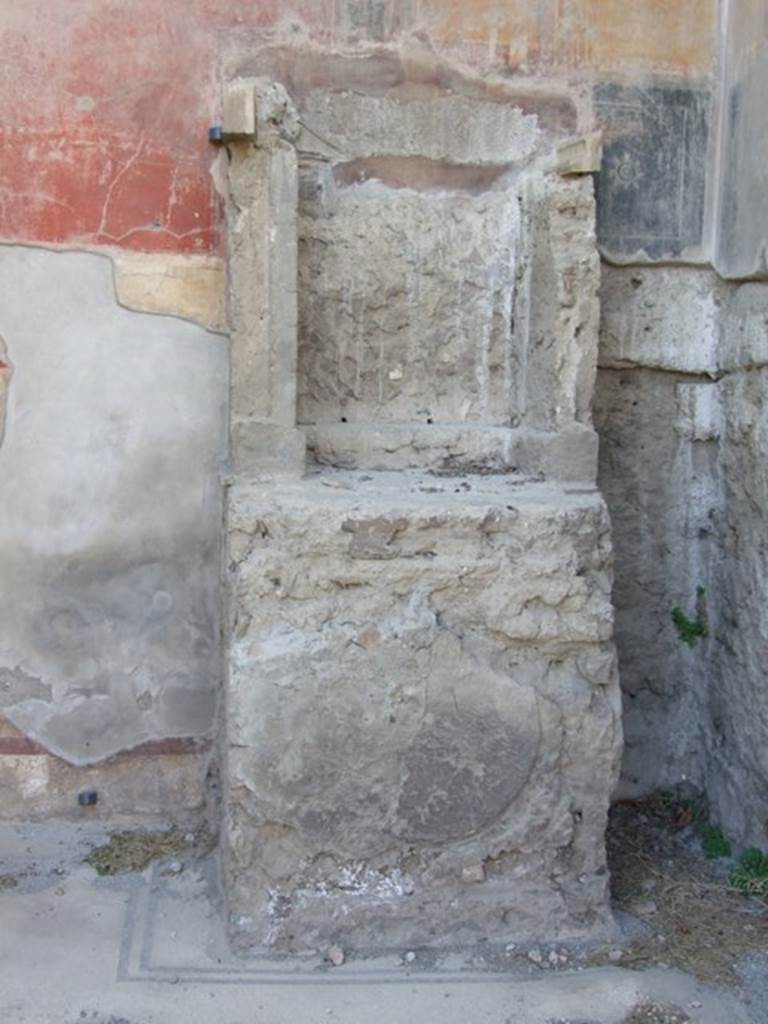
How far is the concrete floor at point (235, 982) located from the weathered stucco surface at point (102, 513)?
2.05ft

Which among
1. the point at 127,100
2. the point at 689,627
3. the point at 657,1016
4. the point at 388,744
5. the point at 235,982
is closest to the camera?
the point at 657,1016

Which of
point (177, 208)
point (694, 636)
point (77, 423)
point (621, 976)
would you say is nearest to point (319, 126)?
point (177, 208)

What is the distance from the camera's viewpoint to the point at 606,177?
3.54m

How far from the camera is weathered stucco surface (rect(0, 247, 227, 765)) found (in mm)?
3354

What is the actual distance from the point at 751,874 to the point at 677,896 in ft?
0.80

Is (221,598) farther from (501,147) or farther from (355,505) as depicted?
(501,147)

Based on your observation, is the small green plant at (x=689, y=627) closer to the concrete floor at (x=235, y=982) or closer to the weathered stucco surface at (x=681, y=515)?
the weathered stucco surface at (x=681, y=515)

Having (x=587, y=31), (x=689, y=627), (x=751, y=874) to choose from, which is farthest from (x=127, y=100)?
(x=751, y=874)

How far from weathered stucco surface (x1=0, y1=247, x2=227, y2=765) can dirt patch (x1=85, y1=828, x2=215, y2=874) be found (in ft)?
0.90

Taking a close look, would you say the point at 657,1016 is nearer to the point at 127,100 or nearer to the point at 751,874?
the point at 751,874

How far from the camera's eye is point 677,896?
3.20 meters

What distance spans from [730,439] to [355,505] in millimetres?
1336

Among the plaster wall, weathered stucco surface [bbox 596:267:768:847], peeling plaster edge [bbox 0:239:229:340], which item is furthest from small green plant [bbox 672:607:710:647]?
peeling plaster edge [bbox 0:239:229:340]

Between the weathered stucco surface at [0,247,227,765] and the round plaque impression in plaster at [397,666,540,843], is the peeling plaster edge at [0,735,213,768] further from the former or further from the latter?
the round plaque impression in plaster at [397,666,540,843]
